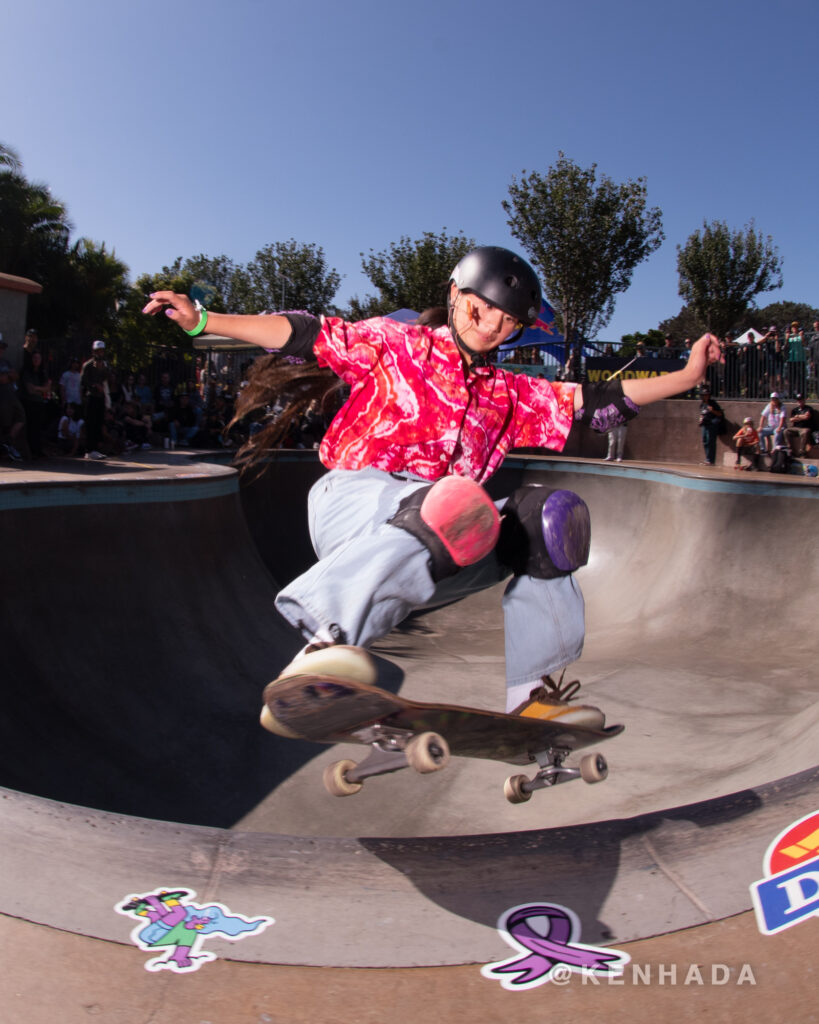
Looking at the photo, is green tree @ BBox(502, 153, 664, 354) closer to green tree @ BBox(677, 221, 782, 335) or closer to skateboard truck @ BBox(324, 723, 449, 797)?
green tree @ BBox(677, 221, 782, 335)

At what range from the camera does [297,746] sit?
4758 mm

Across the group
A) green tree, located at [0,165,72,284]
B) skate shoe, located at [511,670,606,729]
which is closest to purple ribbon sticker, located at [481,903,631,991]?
skate shoe, located at [511,670,606,729]

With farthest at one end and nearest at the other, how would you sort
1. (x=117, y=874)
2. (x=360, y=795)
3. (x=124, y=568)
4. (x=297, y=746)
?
(x=124, y=568)
(x=297, y=746)
(x=360, y=795)
(x=117, y=874)

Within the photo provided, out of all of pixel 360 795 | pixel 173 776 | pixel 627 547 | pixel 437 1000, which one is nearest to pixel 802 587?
pixel 627 547

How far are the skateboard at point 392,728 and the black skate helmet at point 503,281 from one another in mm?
1382

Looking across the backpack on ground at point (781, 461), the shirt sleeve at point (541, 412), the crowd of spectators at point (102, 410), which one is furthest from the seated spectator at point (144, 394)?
the shirt sleeve at point (541, 412)

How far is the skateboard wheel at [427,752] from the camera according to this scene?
Answer: 83.7 inches

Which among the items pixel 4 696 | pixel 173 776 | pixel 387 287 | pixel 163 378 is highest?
pixel 387 287

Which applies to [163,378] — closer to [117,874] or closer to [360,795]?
[360,795]

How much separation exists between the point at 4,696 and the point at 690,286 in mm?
37181

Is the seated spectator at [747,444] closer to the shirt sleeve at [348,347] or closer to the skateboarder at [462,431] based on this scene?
the skateboarder at [462,431]

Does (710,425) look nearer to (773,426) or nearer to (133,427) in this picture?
(773,426)

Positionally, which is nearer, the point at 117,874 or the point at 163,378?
the point at 117,874

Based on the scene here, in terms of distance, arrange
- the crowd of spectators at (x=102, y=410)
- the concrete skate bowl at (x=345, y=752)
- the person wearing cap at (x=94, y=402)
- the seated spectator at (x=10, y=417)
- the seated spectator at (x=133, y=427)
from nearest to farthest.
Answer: the concrete skate bowl at (x=345, y=752) < the seated spectator at (x=10, y=417) < the crowd of spectators at (x=102, y=410) < the person wearing cap at (x=94, y=402) < the seated spectator at (x=133, y=427)
